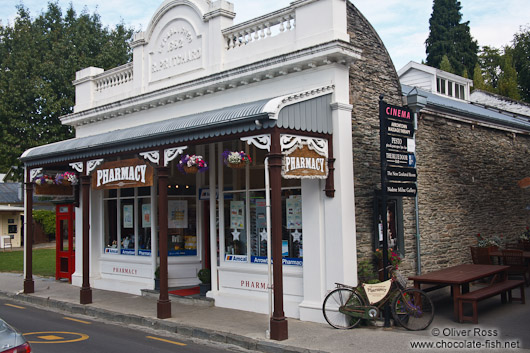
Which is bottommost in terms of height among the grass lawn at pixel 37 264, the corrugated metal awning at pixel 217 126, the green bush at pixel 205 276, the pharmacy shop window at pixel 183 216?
the grass lawn at pixel 37 264

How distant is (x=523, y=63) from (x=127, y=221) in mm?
30320

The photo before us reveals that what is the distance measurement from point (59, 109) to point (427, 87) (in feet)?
50.3

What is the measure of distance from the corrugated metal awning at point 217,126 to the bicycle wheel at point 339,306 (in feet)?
9.75

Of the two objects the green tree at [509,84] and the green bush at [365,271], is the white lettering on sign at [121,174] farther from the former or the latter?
the green tree at [509,84]

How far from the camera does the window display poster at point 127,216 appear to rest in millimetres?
14805

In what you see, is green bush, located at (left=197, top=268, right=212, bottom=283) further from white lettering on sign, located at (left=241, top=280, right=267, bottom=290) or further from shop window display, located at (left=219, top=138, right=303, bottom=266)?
white lettering on sign, located at (left=241, top=280, right=267, bottom=290)

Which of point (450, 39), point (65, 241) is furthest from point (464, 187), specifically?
point (450, 39)

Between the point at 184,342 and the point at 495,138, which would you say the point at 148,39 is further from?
A: the point at 495,138

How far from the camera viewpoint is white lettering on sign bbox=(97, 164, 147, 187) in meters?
11.9

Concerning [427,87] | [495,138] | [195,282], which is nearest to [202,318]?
[195,282]

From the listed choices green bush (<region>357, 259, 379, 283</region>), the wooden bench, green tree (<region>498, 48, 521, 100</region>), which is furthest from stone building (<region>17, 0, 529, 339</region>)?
green tree (<region>498, 48, 521, 100</region>)

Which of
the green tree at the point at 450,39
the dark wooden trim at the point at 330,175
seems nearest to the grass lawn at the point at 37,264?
the dark wooden trim at the point at 330,175

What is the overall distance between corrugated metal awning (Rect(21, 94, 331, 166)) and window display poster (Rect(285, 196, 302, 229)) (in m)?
1.66

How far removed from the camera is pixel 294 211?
10492 millimetres
